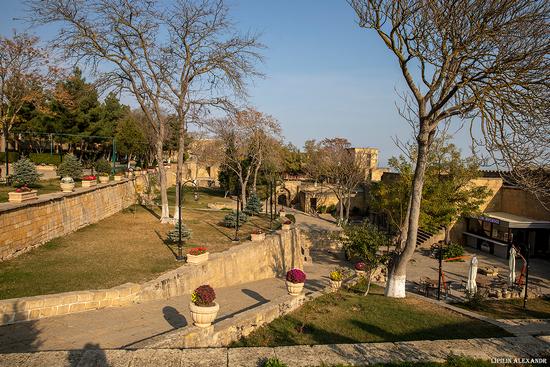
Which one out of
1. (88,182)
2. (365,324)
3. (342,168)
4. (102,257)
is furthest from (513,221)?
(88,182)

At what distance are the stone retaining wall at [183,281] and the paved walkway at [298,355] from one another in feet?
9.96

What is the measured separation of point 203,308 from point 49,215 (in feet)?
31.2

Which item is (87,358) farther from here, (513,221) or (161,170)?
(513,221)

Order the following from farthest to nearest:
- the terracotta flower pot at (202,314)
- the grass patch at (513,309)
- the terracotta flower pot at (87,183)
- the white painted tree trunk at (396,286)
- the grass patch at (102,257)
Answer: the terracotta flower pot at (87,183), the white painted tree trunk at (396,286), the grass patch at (513,309), the grass patch at (102,257), the terracotta flower pot at (202,314)

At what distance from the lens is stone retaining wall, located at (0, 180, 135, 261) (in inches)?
454

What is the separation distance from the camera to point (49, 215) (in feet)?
46.0

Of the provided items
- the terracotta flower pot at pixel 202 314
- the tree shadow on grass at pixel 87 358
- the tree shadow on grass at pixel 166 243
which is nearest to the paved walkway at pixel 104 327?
the terracotta flower pot at pixel 202 314

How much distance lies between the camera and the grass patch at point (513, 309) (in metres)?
12.0

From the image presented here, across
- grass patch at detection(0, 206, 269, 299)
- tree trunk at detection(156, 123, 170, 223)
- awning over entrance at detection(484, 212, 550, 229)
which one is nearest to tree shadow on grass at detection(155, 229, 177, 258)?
Answer: grass patch at detection(0, 206, 269, 299)

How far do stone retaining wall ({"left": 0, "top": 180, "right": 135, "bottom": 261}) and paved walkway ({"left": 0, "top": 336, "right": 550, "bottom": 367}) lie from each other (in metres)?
7.45

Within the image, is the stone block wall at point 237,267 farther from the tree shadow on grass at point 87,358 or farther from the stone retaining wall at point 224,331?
the tree shadow on grass at point 87,358

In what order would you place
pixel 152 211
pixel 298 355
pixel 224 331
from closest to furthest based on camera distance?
pixel 298 355, pixel 224 331, pixel 152 211

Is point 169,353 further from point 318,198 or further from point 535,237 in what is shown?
point 318,198

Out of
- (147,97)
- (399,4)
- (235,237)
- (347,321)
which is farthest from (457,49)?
(147,97)
